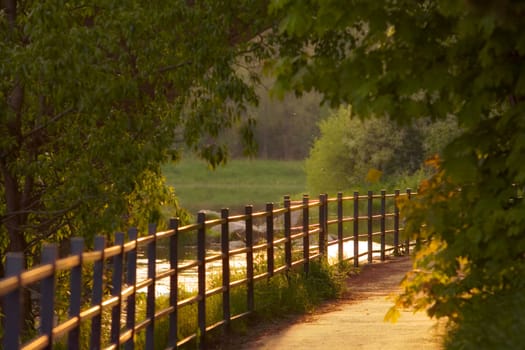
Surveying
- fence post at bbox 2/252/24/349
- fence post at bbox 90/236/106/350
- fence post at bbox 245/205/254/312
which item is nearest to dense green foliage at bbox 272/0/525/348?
fence post at bbox 90/236/106/350

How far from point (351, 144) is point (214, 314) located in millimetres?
40829

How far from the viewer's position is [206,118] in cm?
1349

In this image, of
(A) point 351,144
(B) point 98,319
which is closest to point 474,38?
(B) point 98,319

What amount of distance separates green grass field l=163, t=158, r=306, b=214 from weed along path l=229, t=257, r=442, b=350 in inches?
2419

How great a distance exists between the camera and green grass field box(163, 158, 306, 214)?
84000 millimetres

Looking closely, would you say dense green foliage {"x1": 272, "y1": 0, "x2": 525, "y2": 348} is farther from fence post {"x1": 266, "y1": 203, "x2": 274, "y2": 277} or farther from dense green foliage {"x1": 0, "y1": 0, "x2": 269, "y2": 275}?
fence post {"x1": 266, "y1": 203, "x2": 274, "y2": 277}

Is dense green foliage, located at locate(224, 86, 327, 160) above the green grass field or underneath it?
above

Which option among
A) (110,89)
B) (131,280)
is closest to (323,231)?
(110,89)

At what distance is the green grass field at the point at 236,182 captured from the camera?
276 feet

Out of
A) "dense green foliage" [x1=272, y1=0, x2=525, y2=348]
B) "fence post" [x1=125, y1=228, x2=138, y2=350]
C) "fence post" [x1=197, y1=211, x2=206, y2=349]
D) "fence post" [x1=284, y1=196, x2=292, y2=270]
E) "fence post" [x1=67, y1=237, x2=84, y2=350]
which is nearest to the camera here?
"fence post" [x1=67, y1=237, x2=84, y2=350]

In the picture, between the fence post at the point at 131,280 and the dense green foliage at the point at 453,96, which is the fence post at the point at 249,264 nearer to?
the fence post at the point at 131,280

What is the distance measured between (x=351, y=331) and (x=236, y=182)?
9226 centimetres

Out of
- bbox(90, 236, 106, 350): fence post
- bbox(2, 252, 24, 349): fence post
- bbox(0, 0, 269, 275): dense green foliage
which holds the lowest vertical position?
bbox(90, 236, 106, 350): fence post

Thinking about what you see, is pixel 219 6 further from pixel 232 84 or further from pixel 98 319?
pixel 98 319
